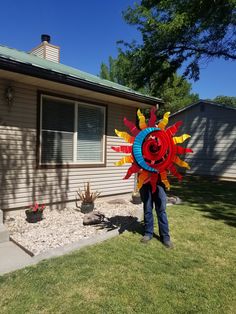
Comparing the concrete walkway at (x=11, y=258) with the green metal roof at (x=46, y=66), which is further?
the green metal roof at (x=46, y=66)

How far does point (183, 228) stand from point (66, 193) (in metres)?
2.89

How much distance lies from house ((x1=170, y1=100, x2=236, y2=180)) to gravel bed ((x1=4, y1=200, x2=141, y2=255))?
971 cm

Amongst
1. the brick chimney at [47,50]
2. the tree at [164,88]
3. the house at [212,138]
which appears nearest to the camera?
the brick chimney at [47,50]

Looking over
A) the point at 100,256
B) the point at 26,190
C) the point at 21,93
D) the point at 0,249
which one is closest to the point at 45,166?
the point at 26,190

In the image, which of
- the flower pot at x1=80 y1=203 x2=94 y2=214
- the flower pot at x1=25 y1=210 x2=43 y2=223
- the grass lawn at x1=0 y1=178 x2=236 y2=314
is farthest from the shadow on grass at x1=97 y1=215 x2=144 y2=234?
the flower pot at x1=25 y1=210 x2=43 y2=223

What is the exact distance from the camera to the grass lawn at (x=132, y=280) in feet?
9.48

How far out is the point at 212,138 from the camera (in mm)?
15750

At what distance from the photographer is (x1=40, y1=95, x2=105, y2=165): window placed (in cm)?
649

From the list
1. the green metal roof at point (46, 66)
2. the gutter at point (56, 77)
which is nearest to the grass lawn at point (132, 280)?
the gutter at point (56, 77)

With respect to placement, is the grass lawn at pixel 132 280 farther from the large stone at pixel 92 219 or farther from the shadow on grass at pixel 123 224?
the large stone at pixel 92 219

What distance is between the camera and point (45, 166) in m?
6.43

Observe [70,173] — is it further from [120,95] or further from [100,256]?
[100,256]

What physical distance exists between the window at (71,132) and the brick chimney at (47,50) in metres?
2.89

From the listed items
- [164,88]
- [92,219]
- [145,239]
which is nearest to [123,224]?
[92,219]
